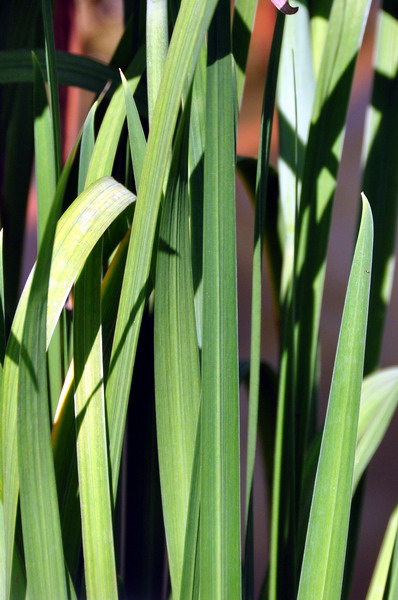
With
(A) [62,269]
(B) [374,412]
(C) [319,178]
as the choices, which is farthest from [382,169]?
(A) [62,269]

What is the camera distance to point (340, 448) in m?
0.29

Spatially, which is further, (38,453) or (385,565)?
(385,565)

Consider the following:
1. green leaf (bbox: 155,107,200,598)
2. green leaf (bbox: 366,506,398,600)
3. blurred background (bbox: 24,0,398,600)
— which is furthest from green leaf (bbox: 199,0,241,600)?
blurred background (bbox: 24,0,398,600)

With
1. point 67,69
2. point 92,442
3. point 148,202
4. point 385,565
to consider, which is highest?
point 67,69

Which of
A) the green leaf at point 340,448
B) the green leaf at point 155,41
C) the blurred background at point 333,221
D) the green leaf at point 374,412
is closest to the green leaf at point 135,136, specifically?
the green leaf at point 155,41

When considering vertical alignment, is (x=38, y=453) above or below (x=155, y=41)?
below

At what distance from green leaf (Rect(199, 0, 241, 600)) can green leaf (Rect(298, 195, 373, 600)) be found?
Answer: 0.04 meters

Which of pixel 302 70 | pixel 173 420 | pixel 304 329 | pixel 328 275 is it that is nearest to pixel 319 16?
pixel 302 70

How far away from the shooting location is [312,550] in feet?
0.98

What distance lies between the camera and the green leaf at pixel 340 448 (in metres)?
0.28

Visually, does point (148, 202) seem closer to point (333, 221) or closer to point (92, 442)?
point (92, 442)

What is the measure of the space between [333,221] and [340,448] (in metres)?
0.71

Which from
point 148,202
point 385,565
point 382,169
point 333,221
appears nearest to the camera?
point 148,202

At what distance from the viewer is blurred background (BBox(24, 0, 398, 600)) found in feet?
2.97
